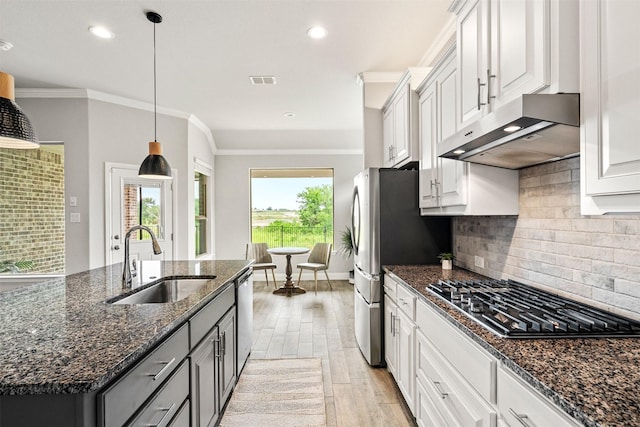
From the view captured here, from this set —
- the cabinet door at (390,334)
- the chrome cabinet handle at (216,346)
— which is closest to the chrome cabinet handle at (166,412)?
the chrome cabinet handle at (216,346)

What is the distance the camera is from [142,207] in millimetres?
4926

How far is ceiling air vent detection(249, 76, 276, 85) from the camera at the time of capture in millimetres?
3941

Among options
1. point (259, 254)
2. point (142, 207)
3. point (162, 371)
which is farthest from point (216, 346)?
point (259, 254)

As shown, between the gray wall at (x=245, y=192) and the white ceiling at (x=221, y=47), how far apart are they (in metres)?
1.98

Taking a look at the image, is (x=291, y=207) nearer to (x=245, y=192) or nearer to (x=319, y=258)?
(x=245, y=192)

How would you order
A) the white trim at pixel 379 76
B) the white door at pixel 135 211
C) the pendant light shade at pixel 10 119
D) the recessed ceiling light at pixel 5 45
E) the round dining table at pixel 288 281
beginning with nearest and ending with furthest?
the pendant light shade at pixel 10 119, the recessed ceiling light at pixel 5 45, the white trim at pixel 379 76, the white door at pixel 135 211, the round dining table at pixel 288 281

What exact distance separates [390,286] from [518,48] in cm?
181

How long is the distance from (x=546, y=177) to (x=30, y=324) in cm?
241

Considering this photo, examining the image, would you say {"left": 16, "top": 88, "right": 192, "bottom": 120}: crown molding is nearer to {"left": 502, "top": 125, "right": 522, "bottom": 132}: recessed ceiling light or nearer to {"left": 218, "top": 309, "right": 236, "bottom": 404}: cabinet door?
{"left": 218, "top": 309, "right": 236, "bottom": 404}: cabinet door

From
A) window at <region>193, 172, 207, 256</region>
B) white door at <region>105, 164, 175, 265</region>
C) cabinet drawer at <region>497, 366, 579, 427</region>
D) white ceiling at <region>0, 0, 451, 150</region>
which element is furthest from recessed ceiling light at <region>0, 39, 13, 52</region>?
cabinet drawer at <region>497, 366, 579, 427</region>

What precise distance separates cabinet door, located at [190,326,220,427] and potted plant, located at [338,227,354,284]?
4668mm

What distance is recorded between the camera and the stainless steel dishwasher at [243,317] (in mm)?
2731

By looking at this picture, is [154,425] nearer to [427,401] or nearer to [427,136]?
[427,401]

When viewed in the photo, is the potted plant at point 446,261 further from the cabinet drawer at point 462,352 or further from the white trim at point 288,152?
the white trim at point 288,152
